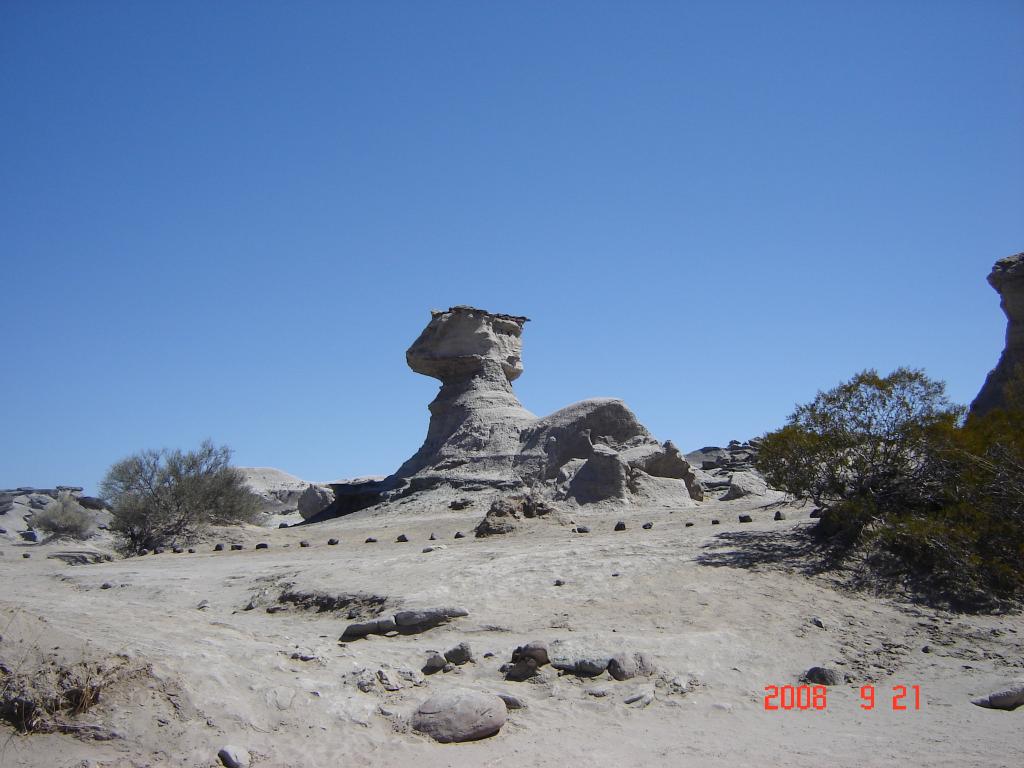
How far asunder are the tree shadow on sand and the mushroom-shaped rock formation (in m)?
6.14

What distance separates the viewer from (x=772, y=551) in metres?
11.9

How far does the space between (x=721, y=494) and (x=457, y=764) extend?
17.4 metres

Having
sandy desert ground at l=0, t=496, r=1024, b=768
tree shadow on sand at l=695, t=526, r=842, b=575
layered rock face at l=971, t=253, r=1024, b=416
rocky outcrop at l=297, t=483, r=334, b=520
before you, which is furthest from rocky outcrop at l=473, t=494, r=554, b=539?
→ rocky outcrop at l=297, t=483, r=334, b=520

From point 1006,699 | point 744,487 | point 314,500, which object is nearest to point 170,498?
point 314,500

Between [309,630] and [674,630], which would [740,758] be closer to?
[674,630]

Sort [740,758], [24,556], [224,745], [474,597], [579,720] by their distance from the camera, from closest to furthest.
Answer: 1. [224,745]
2. [740,758]
3. [579,720]
4. [474,597]
5. [24,556]

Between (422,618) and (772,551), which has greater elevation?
(772,551)

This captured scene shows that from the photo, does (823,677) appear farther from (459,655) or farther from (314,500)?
(314,500)

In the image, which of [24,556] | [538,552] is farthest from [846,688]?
[24,556]

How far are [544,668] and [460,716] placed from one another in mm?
1498

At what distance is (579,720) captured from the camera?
6516mm

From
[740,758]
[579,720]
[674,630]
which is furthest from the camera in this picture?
[674,630]

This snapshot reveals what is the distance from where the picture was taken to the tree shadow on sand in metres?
11.2

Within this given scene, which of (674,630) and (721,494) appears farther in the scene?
(721,494)
